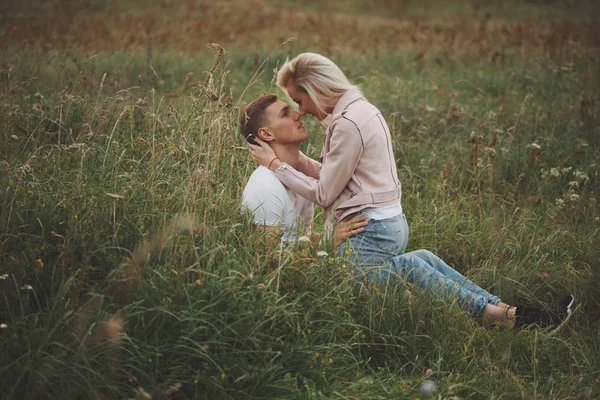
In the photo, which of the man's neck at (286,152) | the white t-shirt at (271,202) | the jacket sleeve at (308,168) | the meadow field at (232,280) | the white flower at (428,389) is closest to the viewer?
the meadow field at (232,280)

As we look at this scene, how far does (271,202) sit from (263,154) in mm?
343

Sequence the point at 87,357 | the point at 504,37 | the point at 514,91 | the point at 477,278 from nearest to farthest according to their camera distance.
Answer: the point at 87,357, the point at 477,278, the point at 514,91, the point at 504,37

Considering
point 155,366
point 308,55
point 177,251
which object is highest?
point 308,55

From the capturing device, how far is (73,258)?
127 inches

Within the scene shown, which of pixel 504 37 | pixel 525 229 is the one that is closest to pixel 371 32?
pixel 504 37

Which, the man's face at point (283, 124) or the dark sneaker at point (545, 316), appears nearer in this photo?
the dark sneaker at point (545, 316)

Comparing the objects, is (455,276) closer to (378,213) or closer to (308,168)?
(378,213)

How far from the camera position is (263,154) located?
4219 millimetres

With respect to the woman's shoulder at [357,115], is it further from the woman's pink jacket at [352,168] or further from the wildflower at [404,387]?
the wildflower at [404,387]

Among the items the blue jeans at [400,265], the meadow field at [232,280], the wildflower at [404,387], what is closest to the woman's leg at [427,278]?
the blue jeans at [400,265]

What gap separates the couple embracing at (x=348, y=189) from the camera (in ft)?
13.0

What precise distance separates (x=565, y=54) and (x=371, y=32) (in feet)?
12.3

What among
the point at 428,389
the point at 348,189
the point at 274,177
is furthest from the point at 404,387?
the point at 274,177

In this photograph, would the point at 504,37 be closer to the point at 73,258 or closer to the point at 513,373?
the point at 513,373
